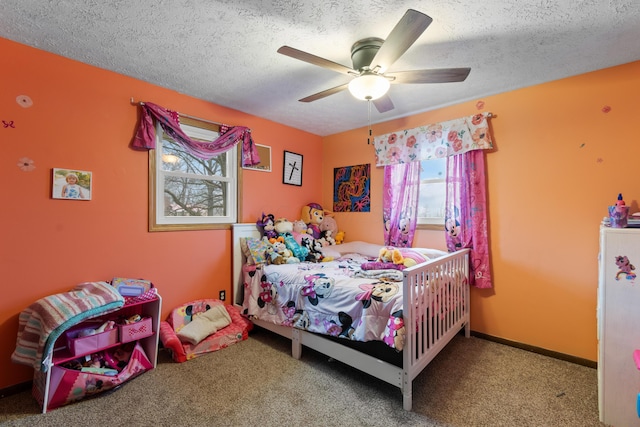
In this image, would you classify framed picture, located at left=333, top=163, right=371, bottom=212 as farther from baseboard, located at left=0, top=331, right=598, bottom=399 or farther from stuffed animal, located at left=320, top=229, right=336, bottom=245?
baseboard, located at left=0, top=331, right=598, bottom=399

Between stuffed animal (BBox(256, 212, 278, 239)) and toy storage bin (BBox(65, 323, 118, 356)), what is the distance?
155 cm

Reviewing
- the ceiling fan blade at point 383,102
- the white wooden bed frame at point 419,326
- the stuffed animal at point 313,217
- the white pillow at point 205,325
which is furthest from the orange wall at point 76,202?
the ceiling fan blade at point 383,102

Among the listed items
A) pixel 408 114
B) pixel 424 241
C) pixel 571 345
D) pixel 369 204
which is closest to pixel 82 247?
pixel 369 204

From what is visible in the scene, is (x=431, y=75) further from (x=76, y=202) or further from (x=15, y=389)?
(x=15, y=389)

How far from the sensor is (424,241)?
3027 millimetres

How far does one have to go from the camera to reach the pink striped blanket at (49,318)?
1.64m

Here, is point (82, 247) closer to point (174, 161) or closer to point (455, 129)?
point (174, 161)

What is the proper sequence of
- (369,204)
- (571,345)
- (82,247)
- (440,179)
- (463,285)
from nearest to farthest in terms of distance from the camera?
1. (82,247)
2. (571,345)
3. (463,285)
4. (440,179)
5. (369,204)

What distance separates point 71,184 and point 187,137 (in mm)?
937

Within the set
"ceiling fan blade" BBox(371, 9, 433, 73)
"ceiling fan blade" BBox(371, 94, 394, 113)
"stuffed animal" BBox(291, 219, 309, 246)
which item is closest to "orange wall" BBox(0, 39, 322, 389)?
"stuffed animal" BBox(291, 219, 309, 246)

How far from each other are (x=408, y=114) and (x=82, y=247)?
3281mm

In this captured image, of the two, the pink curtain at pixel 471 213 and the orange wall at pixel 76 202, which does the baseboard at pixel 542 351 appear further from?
the orange wall at pixel 76 202

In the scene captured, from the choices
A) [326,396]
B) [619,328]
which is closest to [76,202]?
[326,396]

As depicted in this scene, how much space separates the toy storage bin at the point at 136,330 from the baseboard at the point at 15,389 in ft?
2.15
